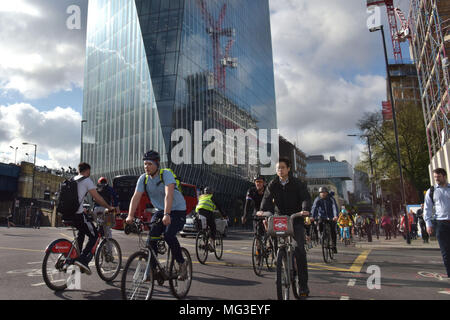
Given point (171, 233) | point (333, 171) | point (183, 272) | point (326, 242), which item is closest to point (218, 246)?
point (326, 242)

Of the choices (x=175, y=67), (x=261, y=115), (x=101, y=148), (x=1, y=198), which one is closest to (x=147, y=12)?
(x=175, y=67)

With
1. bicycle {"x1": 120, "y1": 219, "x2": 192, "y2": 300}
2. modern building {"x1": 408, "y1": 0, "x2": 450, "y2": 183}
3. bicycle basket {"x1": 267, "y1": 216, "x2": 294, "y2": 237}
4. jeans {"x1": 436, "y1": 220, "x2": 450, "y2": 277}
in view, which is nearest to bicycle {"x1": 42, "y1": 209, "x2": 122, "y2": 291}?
bicycle {"x1": 120, "y1": 219, "x2": 192, "y2": 300}

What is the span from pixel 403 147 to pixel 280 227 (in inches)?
1387

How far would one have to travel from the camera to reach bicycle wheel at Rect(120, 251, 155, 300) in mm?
3888

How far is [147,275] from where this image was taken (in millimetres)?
4105

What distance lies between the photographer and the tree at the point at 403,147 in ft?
114

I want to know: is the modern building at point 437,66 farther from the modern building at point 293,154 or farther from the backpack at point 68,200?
the modern building at point 293,154

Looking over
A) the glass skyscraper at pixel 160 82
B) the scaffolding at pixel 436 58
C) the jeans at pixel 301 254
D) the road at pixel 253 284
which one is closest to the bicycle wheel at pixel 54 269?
the road at pixel 253 284

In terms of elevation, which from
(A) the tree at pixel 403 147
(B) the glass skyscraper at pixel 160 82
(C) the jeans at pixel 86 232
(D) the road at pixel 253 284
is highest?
(B) the glass skyscraper at pixel 160 82

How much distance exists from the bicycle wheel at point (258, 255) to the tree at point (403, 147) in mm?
31005

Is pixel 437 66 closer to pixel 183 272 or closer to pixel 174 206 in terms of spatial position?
pixel 174 206

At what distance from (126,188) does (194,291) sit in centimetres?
2020

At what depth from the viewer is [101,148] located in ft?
155
